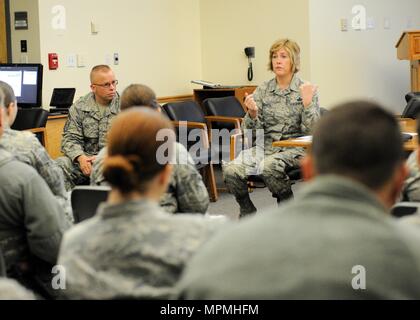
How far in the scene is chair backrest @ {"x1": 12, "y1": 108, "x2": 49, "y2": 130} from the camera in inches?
A: 225

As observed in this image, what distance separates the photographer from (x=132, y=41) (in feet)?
25.8

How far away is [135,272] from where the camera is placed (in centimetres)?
157

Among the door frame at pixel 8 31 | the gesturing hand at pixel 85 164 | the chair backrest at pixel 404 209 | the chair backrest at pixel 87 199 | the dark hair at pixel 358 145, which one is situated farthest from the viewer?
the door frame at pixel 8 31

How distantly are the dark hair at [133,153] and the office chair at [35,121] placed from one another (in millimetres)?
4152

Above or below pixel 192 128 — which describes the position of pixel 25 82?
above

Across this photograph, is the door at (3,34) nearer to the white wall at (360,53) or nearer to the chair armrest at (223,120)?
the chair armrest at (223,120)

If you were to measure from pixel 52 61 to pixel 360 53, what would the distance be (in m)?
3.83

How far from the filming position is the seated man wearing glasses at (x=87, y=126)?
16.2 feet

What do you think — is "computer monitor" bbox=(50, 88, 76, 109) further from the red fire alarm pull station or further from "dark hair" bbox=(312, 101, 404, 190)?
"dark hair" bbox=(312, 101, 404, 190)

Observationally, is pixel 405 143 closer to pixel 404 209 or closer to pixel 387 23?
pixel 404 209

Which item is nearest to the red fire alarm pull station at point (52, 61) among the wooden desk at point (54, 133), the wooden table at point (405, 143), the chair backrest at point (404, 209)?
the wooden desk at point (54, 133)

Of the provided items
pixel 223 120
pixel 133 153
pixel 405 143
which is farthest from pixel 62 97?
pixel 133 153

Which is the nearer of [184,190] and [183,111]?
[184,190]
